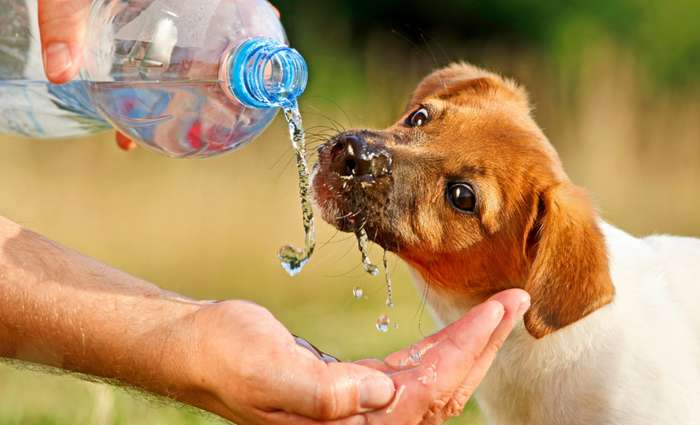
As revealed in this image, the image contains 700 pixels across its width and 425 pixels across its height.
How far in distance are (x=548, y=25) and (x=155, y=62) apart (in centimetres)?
1134

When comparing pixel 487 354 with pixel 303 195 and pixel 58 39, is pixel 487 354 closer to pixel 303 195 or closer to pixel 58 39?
pixel 303 195

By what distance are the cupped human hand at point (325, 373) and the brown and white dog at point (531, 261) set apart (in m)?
0.48

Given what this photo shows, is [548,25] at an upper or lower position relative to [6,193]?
upper

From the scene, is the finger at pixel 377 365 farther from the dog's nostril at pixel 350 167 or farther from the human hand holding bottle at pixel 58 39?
the human hand holding bottle at pixel 58 39

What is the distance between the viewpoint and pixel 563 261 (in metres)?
3.73

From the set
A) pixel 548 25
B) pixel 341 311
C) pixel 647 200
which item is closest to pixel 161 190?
pixel 341 311

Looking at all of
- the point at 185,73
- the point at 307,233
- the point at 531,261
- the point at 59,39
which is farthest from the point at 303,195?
the point at 59,39

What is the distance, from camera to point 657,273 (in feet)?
12.9

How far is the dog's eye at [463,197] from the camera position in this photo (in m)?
3.96

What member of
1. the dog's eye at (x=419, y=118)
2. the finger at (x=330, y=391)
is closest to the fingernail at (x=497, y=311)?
the finger at (x=330, y=391)

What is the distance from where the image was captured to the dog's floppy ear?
142 inches

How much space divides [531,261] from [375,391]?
1068 millimetres

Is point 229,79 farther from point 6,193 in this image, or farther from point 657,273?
point 6,193

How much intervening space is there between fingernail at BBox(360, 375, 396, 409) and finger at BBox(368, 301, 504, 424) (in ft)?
0.09
